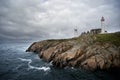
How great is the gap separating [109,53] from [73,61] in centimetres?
1752

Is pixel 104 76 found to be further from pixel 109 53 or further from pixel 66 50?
pixel 66 50

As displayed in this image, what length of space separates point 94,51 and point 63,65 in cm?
1664

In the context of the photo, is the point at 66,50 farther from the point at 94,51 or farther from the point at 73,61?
the point at 94,51

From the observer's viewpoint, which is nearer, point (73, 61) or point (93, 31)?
point (73, 61)

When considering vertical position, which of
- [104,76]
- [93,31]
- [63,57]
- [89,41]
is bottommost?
[104,76]

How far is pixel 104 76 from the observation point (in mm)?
44000

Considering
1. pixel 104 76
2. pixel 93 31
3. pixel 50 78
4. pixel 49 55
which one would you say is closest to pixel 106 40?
pixel 104 76

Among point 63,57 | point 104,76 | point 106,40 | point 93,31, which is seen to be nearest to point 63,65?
point 63,57

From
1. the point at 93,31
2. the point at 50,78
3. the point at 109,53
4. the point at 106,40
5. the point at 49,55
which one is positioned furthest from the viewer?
the point at 93,31

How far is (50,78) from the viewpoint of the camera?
4203cm

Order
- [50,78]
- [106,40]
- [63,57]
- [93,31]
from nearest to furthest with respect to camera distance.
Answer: [50,78], [63,57], [106,40], [93,31]

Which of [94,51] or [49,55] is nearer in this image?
[94,51]

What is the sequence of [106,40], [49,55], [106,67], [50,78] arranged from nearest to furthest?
1. [50,78]
2. [106,67]
3. [106,40]
4. [49,55]

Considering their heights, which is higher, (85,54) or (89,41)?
(89,41)
